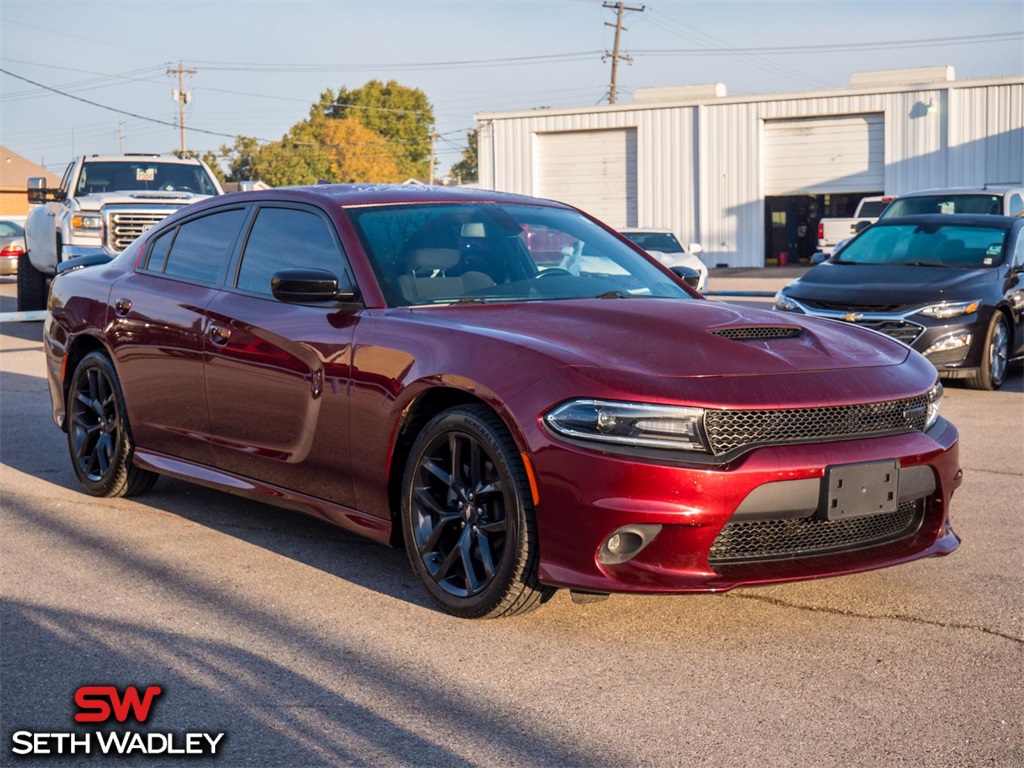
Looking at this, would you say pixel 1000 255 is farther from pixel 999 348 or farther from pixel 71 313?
pixel 71 313

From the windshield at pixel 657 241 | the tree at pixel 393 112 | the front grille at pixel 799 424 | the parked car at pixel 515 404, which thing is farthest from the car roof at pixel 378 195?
the tree at pixel 393 112

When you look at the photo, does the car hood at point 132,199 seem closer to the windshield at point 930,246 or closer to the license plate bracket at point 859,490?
the windshield at point 930,246

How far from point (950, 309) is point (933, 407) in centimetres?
644

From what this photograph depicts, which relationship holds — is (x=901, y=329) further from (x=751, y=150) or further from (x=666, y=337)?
(x=751, y=150)

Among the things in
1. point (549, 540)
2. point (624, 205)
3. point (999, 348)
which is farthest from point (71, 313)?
point (624, 205)

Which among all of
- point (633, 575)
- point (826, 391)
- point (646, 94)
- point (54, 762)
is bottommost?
point (54, 762)

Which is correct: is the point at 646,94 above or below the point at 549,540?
above

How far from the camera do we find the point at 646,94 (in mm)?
43781

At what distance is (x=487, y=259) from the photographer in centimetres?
545

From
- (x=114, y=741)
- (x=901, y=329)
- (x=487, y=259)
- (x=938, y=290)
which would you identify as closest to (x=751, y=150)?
(x=938, y=290)

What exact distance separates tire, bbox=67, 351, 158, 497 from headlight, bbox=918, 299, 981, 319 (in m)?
6.60

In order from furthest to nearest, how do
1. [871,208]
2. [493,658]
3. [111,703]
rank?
[871,208], [493,658], [111,703]

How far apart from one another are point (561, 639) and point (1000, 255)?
28.4ft

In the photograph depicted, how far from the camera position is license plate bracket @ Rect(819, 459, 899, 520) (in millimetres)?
4230
